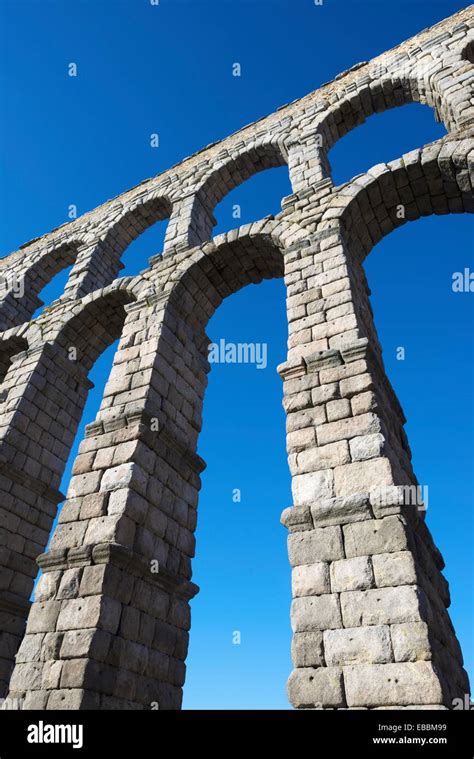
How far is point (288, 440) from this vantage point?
5.75m

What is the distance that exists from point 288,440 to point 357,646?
2.35 metres

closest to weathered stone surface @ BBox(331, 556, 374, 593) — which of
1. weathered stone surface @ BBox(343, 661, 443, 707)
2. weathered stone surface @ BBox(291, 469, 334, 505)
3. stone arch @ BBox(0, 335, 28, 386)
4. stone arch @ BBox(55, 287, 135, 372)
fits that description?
weathered stone surface @ BBox(343, 661, 443, 707)

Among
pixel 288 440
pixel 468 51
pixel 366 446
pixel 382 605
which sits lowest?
pixel 382 605

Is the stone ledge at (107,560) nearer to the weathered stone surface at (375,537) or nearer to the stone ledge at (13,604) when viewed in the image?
the stone ledge at (13,604)

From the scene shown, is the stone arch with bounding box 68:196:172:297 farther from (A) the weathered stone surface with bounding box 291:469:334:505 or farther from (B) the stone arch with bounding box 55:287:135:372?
(A) the weathered stone surface with bounding box 291:469:334:505

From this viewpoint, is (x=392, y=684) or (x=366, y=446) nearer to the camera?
(x=392, y=684)

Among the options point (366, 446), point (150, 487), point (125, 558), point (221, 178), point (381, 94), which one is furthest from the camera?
point (221, 178)

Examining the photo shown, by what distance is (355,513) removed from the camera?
4625mm

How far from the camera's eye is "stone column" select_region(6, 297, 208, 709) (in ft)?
17.3

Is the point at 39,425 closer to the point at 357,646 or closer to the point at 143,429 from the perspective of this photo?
the point at 143,429

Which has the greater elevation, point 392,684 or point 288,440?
point 288,440

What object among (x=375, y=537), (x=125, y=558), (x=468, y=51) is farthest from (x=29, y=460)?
(x=468, y=51)
